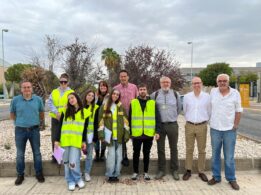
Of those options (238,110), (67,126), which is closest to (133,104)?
(67,126)

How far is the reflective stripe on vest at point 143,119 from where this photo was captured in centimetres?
575

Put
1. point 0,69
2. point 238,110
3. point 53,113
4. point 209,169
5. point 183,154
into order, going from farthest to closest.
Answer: point 0,69 < point 183,154 < point 209,169 < point 53,113 < point 238,110

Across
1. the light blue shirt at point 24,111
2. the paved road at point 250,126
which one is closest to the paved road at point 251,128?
the paved road at point 250,126

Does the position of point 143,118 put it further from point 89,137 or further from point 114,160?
point 89,137

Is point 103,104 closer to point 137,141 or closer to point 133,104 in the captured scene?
point 133,104

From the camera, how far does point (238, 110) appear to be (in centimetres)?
550

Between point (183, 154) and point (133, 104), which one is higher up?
point (133, 104)

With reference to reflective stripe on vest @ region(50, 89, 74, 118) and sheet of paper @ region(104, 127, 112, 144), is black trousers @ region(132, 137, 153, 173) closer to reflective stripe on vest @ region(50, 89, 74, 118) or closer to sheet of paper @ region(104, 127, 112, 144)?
sheet of paper @ region(104, 127, 112, 144)

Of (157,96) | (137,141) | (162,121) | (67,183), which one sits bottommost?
(67,183)

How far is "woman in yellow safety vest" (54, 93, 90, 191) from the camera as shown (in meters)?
5.53

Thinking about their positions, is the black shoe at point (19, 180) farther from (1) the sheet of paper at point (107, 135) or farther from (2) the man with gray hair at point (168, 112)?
(2) the man with gray hair at point (168, 112)

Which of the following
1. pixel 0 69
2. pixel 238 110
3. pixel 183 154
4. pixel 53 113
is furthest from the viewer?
pixel 0 69

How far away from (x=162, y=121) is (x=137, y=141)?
0.62m

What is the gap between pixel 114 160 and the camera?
18.9 ft
